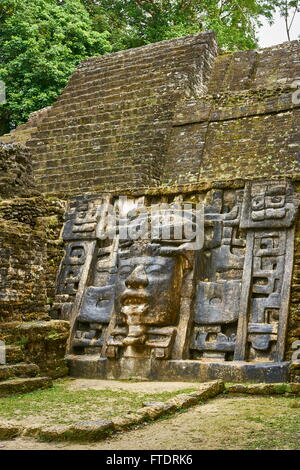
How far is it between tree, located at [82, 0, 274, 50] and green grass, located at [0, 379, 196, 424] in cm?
1644

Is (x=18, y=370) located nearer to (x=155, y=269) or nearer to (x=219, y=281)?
(x=155, y=269)

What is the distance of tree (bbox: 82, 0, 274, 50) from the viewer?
831 inches

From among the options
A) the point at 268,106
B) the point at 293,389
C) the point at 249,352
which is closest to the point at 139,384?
the point at 249,352

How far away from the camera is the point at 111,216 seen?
8836 millimetres

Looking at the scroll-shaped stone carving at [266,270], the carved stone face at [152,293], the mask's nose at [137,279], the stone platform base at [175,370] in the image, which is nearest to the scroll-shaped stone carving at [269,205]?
the scroll-shaped stone carving at [266,270]

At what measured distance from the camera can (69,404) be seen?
5809mm

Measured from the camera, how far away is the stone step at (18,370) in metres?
6.60

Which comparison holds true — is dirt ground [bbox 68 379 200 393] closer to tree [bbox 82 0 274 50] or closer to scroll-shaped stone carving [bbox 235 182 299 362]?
scroll-shaped stone carving [bbox 235 182 299 362]

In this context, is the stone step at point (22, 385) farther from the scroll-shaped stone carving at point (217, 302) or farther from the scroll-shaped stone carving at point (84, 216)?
the scroll-shaped stone carving at point (84, 216)

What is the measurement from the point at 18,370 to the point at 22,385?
322 mm

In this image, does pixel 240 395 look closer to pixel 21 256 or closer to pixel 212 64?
pixel 21 256

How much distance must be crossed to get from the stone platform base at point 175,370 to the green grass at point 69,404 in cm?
66

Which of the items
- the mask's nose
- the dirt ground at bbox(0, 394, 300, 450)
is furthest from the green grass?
the mask's nose
